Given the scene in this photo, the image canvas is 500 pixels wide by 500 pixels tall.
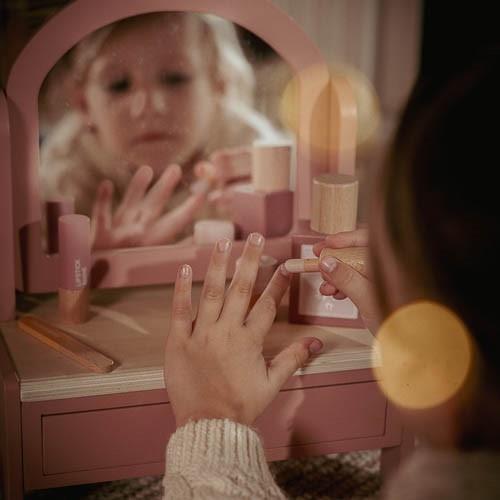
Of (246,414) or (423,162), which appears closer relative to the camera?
(423,162)

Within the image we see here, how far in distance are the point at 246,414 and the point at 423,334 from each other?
0.33 metres

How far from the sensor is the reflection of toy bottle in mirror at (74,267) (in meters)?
0.96

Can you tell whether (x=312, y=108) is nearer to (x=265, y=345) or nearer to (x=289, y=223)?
(x=289, y=223)

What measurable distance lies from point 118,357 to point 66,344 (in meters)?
0.06

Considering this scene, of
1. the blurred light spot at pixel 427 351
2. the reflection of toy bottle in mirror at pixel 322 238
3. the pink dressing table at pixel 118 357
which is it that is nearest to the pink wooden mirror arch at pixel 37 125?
the pink dressing table at pixel 118 357

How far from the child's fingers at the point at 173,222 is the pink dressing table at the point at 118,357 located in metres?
Answer: 0.02

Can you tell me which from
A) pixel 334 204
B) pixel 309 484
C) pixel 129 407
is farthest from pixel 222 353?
pixel 309 484

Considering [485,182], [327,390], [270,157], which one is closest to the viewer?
[485,182]

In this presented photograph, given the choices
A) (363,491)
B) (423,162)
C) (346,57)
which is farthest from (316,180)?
(346,57)

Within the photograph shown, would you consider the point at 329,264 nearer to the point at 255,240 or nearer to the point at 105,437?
the point at 255,240

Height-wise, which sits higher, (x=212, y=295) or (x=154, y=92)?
(x=154, y=92)

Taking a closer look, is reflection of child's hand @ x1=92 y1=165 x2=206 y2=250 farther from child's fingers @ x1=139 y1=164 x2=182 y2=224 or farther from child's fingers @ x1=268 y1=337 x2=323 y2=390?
child's fingers @ x1=268 y1=337 x2=323 y2=390

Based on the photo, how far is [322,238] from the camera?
0.97 meters

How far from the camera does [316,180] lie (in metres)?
0.98
